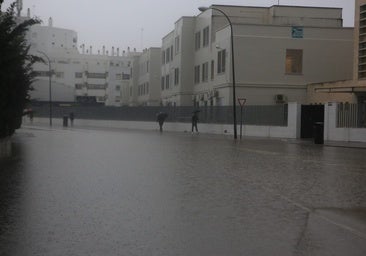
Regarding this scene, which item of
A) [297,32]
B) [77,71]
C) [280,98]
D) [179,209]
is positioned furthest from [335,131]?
[77,71]

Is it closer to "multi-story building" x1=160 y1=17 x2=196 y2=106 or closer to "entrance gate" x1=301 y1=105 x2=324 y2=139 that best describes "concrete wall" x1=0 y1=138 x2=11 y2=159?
"entrance gate" x1=301 y1=105 x2=324 y2=139

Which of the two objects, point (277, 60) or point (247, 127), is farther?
point (277, 60)

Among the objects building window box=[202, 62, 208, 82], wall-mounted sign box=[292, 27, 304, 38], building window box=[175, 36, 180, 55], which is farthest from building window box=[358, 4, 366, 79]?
building window box=[175, 36, 180, 55]

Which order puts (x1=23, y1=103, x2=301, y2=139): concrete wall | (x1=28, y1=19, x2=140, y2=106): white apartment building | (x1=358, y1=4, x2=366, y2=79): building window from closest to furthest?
(x1=358, y1=4, x2=366, y2=79): building window
(x1=23, y1=103, x2=301, y2=139): concrete wall
(x1=28, y1=19, x2=140, y2=106): white apartment building

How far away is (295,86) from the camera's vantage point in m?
47.5

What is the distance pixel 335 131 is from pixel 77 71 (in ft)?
296

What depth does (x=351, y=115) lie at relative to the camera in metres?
32.8

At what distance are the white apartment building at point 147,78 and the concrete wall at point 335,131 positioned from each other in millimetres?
41856

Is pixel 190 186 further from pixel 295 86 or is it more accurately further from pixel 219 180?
pixel 295 86

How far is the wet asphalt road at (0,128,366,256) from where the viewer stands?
707 centimetres

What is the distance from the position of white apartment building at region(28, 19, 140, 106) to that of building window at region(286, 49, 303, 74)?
57585 millimetres

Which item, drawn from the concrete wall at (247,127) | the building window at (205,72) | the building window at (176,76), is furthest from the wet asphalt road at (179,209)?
the building window at (176,76)

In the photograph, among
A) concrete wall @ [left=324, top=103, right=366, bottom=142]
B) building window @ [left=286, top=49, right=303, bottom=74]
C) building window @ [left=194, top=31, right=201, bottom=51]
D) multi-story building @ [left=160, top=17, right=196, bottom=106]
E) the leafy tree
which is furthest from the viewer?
multi-story building @ [left=160, top=17, right=196, bottom=106]

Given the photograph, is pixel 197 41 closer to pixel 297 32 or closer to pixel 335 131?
pixel 297 32
